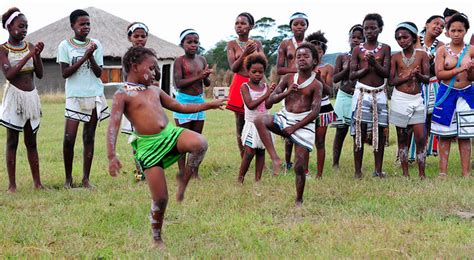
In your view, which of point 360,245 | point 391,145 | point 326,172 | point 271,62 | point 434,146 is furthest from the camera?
point 271,62

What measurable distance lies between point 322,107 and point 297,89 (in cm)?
158

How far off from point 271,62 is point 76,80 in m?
27.1

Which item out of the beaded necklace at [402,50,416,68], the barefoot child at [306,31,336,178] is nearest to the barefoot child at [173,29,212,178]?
the barefoot child at [306,31,336,178]

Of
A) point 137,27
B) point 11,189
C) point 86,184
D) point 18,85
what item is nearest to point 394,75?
point 137,27

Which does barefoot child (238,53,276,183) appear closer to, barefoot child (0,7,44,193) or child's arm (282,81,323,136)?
child's arm (282,81,323,136)

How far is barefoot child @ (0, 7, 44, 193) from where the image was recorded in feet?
21.6

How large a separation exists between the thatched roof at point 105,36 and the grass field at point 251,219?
20731 mm

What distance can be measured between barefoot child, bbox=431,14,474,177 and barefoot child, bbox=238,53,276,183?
2.13 m

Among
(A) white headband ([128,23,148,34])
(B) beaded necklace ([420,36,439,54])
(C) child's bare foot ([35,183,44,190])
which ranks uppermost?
(A) white headband ([128,23,148,34])

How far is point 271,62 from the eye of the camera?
33.7 metres

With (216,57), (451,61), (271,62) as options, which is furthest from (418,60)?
(216,57)

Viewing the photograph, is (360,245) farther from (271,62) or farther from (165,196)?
(271,62)

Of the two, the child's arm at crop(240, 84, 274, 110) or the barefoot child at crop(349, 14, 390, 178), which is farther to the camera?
the barefoot child at crop(349, 14, 390, 178)

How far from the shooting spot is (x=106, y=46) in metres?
27.8
